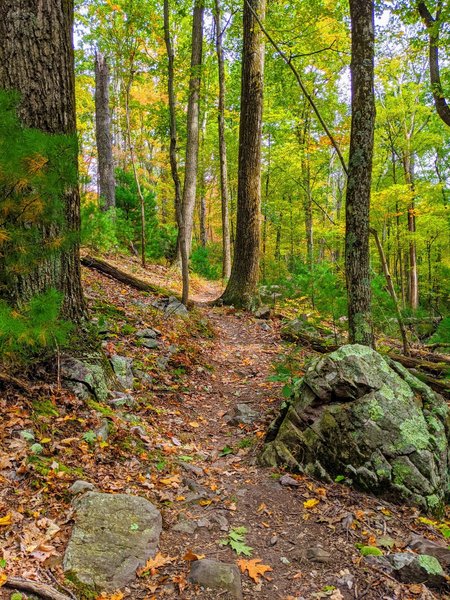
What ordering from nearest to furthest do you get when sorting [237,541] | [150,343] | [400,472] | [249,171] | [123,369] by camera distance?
1. [237,541]
2. [400,472]
3. [123,369]
4. [150,343]
5. [249,171]

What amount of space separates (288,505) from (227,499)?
0.49 meters

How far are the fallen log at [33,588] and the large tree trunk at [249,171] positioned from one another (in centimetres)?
734

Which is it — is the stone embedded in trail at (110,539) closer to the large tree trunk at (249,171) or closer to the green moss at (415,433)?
the green moss at (415,433)

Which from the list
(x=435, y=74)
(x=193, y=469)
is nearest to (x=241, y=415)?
(x=193, y=469)

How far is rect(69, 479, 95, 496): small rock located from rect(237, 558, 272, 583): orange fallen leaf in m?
1.14

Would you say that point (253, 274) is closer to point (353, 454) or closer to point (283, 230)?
point (353, 454)

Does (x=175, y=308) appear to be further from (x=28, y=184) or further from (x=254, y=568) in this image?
(x=254, y=568)

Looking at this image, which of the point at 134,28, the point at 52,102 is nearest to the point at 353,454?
the point at 52,102

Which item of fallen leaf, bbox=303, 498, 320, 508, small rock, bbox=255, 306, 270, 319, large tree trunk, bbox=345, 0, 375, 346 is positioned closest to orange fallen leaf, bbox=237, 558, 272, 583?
fallen leaf, bbox=303, 498, 320, 508

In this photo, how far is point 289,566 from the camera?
258cm

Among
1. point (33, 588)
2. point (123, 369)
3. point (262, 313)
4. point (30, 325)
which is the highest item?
point (30, 325)

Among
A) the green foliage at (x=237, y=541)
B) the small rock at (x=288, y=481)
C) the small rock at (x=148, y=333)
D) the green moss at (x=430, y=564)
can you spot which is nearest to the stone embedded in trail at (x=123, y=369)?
the small rock at (x=148, y=333)

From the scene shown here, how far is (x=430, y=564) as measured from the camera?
2.49 meters

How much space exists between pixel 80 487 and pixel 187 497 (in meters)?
0.86
